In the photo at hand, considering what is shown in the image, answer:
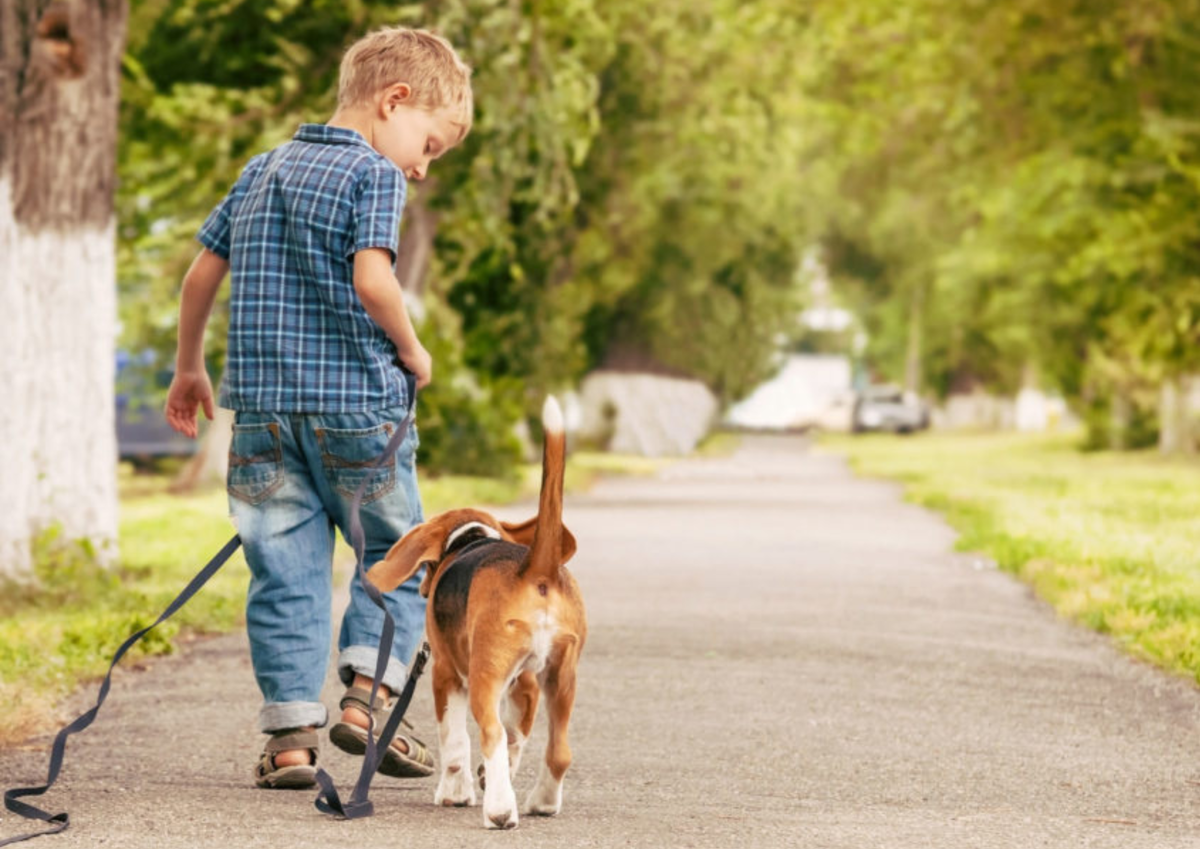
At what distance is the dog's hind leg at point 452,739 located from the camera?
485 cm

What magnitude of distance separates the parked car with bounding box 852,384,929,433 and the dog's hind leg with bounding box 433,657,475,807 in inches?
2307

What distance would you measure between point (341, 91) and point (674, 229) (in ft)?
93.1

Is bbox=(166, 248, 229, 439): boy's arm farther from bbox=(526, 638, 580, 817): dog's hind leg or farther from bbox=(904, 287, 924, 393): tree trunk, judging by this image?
bbox=(904, 287, 924, 393): tree trunk

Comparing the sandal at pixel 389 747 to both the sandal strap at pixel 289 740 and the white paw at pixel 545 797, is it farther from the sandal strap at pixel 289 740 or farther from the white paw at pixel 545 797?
the white paw at pixel 545 797

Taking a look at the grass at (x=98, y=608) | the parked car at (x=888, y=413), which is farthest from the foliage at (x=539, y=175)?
the parked car at (x=888, y=413)

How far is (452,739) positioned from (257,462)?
926mm

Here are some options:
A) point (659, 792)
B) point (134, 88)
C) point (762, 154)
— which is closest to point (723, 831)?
point (659, 792)

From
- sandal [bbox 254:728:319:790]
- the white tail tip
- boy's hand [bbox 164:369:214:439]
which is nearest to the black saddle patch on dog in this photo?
→ the white tail tip

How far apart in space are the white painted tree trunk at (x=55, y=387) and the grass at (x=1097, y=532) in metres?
5.20

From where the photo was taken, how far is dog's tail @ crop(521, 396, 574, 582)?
14.8 feet

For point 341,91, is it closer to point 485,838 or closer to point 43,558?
point 485,838

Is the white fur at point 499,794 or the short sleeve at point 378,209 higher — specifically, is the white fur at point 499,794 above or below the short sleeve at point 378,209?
below

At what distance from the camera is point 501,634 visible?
4.48 meters

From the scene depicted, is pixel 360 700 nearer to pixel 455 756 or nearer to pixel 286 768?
pixel 286 768
